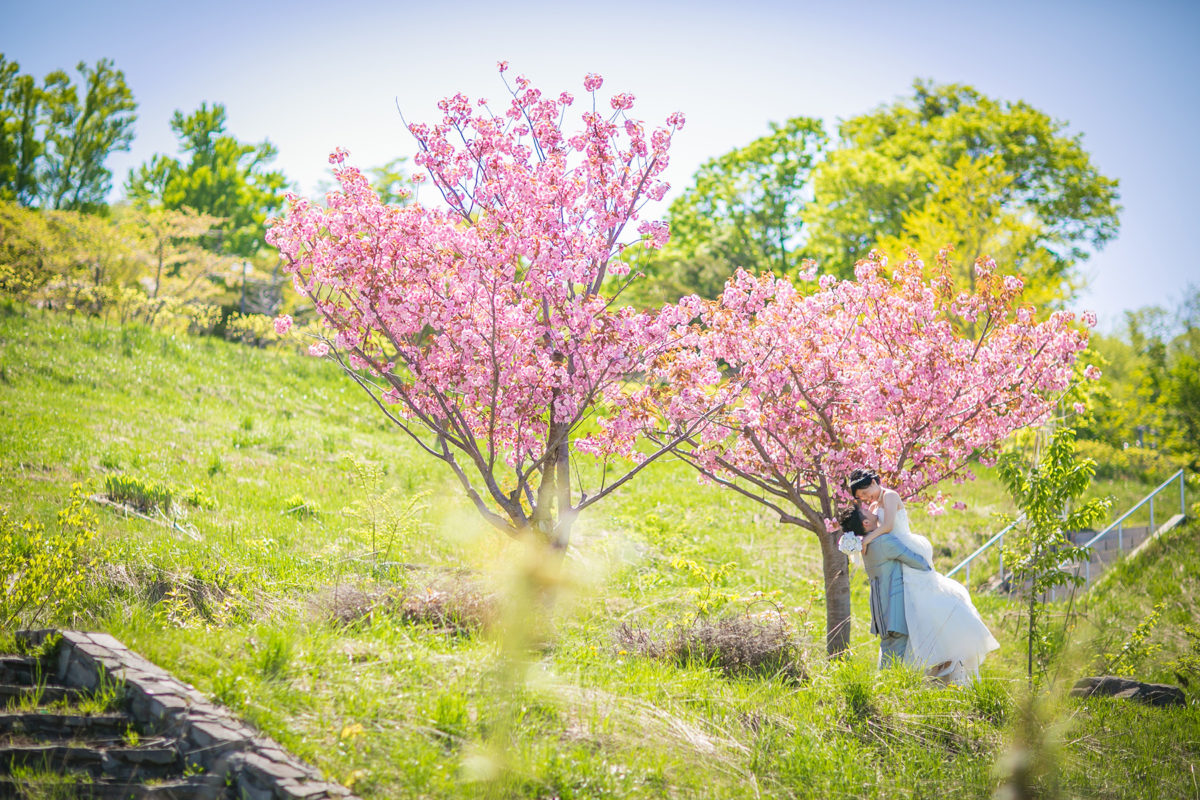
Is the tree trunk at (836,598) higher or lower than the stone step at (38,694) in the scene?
higher

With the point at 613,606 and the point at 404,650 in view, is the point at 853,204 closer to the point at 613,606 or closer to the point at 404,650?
the point at 613,606

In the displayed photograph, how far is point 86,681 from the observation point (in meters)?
4.77

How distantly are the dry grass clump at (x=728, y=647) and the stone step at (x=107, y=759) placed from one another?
11.8 feet

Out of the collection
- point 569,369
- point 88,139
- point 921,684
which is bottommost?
point 921,684

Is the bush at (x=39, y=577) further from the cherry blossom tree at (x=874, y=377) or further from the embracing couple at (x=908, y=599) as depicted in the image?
the embracing couple at (x=908, y=599)

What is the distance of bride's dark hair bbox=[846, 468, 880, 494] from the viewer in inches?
280

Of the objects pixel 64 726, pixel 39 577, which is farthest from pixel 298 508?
pixel 64 726

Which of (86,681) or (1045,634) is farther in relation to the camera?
(1045,634)

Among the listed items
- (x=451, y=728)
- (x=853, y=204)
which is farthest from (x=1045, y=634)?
(x=853, y=204)

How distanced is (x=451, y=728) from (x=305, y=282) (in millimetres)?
3769

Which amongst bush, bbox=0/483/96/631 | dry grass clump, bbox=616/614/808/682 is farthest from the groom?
bush, bbox=0/483/96/631

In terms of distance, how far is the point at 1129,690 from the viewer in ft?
24.3

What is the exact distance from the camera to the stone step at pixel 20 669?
4.80 m

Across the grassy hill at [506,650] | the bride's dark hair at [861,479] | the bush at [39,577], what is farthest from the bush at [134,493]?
the bride's dark hair at [861,479]
